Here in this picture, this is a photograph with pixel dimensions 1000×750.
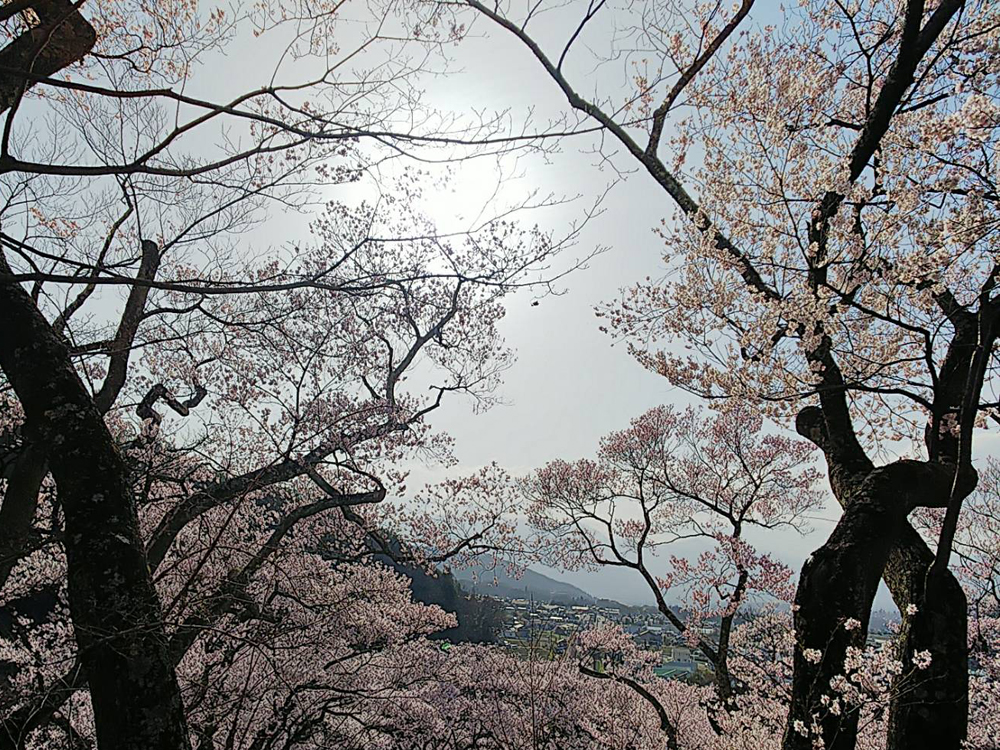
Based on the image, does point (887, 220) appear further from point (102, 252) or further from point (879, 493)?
point (102, 252)

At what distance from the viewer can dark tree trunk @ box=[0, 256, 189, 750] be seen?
4.91ft

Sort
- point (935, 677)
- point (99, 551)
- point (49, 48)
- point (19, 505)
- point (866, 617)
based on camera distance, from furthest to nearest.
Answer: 1. point (866, 617)
2. point (935, 677)
3. point (49, 48)
4. point (19, 505)
5. point (99, 551)

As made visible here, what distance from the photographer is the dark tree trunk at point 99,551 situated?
150 cm

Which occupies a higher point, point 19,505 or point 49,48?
point 49,48

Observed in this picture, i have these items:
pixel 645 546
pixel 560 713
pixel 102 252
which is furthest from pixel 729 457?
pixel 102 252

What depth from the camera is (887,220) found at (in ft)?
11.4

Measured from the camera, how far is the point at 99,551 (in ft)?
5.28

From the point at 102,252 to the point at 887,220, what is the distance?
17.8 ft

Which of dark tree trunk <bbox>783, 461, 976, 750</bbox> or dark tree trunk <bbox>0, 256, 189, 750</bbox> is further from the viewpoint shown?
dark tree trunk <bbox>783, 461, 976, 750</bbox>

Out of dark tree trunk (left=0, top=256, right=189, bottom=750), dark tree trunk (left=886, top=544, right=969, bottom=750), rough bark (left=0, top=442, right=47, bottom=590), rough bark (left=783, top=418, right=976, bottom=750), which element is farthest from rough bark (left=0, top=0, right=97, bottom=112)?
dark tree trunk (left=886, top=544, right=969, bottom=750)

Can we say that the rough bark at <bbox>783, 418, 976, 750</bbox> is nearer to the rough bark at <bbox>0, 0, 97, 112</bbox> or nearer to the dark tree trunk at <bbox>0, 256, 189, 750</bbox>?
the dark tree trunk at <bbox>0, 256, 189, 750</bbox>

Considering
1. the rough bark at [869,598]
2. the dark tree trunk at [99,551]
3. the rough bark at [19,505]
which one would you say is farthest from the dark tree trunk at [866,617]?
the rough bark at [19,505]

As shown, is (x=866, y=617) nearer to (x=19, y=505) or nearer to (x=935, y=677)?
(x=935, y=677)

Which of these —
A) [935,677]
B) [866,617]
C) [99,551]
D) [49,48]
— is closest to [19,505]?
[99,551]
